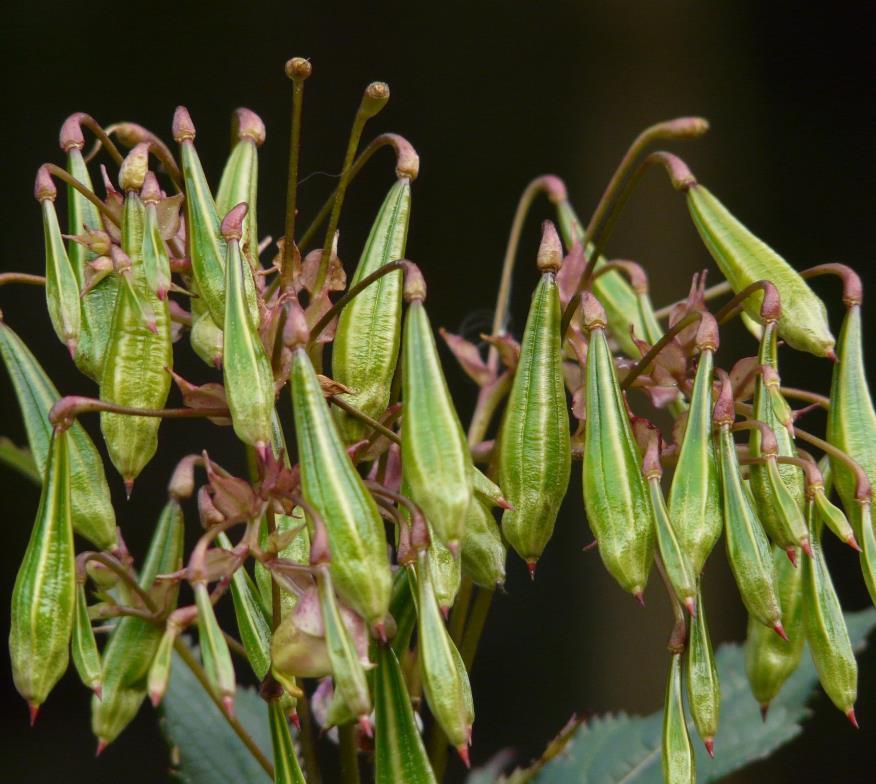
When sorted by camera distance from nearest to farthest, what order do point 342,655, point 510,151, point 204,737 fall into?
point 342,655
point 204,737
point 510,151

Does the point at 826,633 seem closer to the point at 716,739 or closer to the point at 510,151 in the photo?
the point at 716,739

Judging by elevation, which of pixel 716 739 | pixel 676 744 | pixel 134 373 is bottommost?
pixel 716 739

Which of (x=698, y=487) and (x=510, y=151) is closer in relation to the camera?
(x=698, y=487)

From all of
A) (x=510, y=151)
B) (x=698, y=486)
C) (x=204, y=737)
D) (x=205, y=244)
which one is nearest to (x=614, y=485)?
(x=698, y=486)

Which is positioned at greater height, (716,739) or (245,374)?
(245,374)

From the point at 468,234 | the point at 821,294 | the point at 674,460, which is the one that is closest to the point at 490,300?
the point at 468,234

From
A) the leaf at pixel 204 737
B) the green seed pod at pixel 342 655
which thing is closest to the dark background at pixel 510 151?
the leaf at pixel 204 737

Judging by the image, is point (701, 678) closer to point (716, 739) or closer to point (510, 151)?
point (716, 739)

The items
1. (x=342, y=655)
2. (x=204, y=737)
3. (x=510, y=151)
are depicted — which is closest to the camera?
(x=342, y=655)
